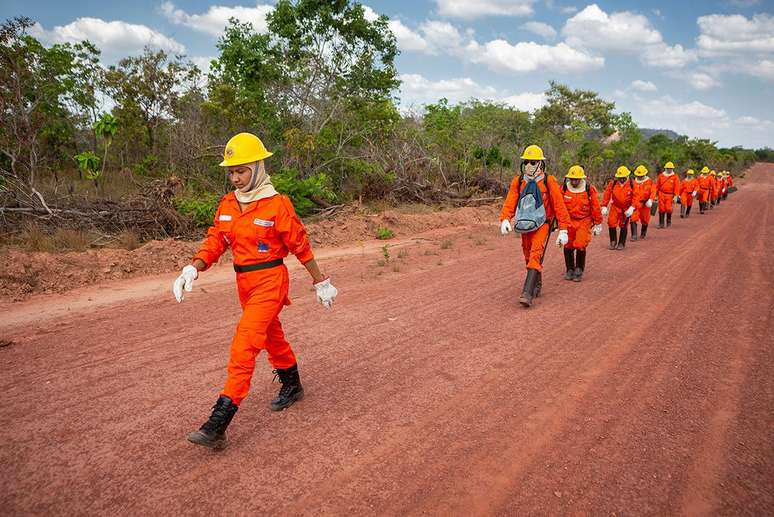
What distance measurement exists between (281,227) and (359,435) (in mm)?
1590

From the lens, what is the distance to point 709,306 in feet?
20.1

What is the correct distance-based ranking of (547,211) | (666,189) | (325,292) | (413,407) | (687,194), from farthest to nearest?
(687,194) < (666,189) < (547,211) < (413,407) < (325,292)

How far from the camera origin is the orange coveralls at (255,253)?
3.17 metres

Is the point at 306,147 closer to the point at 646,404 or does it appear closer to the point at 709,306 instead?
the point at 709,306

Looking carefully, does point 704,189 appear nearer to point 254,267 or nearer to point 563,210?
point 563,210

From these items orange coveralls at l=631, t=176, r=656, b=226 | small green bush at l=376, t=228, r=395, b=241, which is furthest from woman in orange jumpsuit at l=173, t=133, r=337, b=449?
orange coveralls at l=631, t=176, r=656, b=226

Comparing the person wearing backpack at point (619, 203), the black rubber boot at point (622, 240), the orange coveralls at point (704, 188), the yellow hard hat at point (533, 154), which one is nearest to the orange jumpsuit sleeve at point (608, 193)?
the person wearing backpack at point (619, 203)

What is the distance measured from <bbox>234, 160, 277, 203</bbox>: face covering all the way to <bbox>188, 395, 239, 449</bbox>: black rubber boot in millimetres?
1370

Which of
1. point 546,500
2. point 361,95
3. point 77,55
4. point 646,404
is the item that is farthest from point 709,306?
point 77,55

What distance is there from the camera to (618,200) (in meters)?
10.7

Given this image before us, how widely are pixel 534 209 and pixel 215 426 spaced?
184 inches

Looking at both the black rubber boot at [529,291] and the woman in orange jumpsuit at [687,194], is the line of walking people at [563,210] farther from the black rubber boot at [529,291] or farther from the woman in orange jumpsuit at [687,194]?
the woman in orange jumpsuit at [687,194]

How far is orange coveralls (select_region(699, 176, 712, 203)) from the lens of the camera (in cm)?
1981

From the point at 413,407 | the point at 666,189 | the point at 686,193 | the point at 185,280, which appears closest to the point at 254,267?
the point at 185,280
